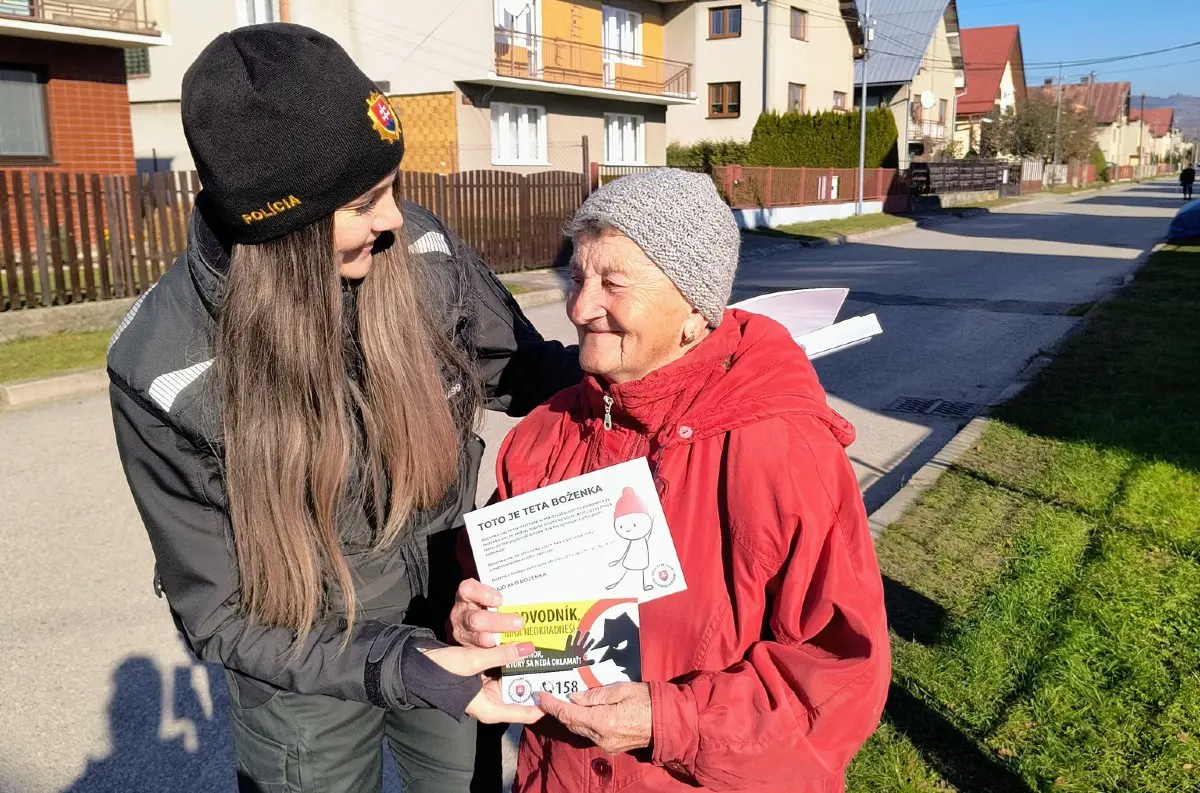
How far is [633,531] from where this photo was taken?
171 cm

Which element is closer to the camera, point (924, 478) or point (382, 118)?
point (382, 118)

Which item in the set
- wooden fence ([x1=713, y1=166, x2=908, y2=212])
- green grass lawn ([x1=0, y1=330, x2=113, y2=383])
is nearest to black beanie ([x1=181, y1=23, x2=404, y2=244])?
green grass lawn ([x1=0, y1=330, x2=113, y2=383])

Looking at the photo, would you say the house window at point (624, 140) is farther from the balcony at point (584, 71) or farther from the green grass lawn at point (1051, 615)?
the green grass lawn at point (1051, 615)

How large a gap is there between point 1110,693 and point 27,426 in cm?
755

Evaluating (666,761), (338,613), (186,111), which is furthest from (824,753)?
(186,111)

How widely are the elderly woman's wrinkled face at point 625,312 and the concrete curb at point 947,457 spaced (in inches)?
116

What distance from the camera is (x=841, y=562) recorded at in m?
1.64

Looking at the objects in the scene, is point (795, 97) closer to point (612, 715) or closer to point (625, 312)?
point (625, 312)

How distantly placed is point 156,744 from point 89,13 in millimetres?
17832

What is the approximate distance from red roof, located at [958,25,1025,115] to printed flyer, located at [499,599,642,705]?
70468 mm

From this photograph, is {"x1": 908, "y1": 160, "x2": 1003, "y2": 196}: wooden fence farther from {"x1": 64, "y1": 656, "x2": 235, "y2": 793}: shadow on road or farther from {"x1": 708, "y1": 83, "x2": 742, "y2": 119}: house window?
{"x1": 64, "y1": 656, "x2": 235, "y2": 793}: shadow on road

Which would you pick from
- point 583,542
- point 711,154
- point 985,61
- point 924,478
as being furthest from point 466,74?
point 985,61

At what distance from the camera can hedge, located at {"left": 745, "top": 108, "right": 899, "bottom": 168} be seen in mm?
38188

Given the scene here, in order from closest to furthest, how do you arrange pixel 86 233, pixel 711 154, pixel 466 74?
1. pixel 86 233
2. pixel 466 74
3. pixel 711 154
